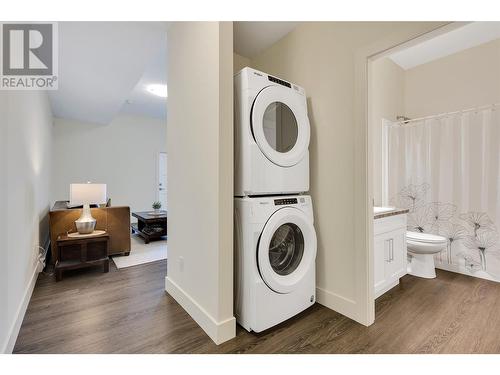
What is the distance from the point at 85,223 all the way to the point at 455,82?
4607mm

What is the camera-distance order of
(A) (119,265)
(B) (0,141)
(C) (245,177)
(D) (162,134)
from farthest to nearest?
(D) (162,134) < (A) (119,265) < (C) (245,177) < (B) (0,141)

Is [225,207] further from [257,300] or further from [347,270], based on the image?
[347,270]

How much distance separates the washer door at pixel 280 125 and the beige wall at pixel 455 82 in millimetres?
2245

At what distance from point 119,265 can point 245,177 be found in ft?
7.43

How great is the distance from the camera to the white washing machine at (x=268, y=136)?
1597mm

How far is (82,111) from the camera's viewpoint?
4.59 m

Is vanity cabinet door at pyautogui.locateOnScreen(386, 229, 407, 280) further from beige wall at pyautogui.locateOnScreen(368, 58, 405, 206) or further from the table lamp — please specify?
the table lamp

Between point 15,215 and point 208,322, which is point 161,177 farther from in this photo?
point 208,322

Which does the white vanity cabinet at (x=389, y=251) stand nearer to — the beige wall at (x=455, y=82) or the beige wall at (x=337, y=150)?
the beige wall at (x=337, y=150)

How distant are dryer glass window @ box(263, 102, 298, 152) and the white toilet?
1.86m

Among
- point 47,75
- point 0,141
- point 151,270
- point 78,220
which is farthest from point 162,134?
point 0,141

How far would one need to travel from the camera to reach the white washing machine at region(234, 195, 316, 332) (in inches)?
61.5

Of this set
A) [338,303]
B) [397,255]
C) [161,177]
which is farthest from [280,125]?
[161,177]

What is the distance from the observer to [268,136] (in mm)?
1718
